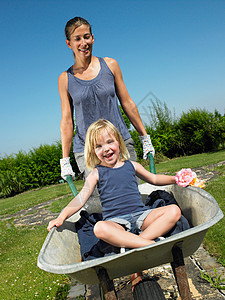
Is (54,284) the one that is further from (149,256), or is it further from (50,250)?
(149,256)

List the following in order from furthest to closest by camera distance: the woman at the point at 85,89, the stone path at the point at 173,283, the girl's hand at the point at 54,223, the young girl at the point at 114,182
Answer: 1. the woman at the point at 85,89
2. the stone path at the point at 173,283
3. the young girl at the point at 114,182
4. the girl's hand at the point at 54,223

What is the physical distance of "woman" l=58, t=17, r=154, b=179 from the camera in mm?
2125

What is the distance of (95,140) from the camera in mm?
1959

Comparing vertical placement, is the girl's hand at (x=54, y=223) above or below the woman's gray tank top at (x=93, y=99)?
below

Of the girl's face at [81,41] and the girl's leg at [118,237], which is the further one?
the girl's face at [81,41]

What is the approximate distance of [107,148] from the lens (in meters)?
1.94

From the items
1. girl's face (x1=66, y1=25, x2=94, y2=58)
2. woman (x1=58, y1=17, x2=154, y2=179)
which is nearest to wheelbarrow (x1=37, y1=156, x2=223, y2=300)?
woman (x1=58, y1=17, x2=154, y2=179)

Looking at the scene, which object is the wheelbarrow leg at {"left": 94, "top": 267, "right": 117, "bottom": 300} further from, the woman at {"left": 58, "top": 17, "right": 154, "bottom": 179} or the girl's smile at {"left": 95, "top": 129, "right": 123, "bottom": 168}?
the woman at {"left": 58, "top": 17, "right": 154, "bottom": 179}

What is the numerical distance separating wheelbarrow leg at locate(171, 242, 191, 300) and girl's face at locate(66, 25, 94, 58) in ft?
5.05

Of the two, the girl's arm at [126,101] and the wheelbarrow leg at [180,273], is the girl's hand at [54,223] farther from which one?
the girl's arm at [126,101]

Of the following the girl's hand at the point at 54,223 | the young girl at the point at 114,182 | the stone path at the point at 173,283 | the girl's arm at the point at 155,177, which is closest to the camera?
the girl's hand at the point at 54,223

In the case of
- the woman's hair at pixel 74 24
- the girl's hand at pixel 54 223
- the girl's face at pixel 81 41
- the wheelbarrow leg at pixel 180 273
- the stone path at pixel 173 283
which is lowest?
the stone path at pixel 173 283

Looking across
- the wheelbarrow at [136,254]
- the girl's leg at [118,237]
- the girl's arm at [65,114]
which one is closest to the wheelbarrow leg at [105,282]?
the wheelbarrow at [136,254]

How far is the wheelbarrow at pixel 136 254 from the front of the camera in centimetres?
117
